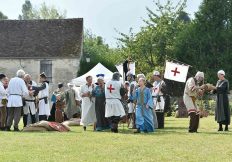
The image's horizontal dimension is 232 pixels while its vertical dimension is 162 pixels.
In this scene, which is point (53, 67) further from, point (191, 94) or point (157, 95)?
point (191, 94)

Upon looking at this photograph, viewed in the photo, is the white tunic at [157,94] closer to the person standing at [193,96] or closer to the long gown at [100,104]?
the long gown at [100,104]

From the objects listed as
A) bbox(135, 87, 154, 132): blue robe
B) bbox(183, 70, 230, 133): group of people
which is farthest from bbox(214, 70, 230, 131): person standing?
bbox(135, 87, 154, 132): blue robe

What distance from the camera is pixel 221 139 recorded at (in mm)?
14656

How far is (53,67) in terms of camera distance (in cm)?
4631

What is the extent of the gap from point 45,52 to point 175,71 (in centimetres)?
2562

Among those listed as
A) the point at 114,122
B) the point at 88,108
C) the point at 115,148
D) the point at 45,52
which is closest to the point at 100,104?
the point at 88,108

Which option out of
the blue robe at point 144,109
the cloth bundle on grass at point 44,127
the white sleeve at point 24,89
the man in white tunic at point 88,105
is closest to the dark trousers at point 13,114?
the white sleeve at point 24,89

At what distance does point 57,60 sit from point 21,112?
87.2 ft

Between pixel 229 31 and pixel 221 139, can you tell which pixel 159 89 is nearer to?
pixel 221 139

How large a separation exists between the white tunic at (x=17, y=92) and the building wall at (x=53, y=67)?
88.7ft

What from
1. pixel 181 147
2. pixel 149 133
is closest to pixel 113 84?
pixel 149 133

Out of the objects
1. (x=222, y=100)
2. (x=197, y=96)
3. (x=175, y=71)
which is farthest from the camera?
(x=175, y=71)

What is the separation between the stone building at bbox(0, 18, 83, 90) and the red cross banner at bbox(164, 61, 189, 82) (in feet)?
78.8

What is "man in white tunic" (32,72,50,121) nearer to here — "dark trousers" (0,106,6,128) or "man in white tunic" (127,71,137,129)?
"dark trousers" (0,106,6,128)
